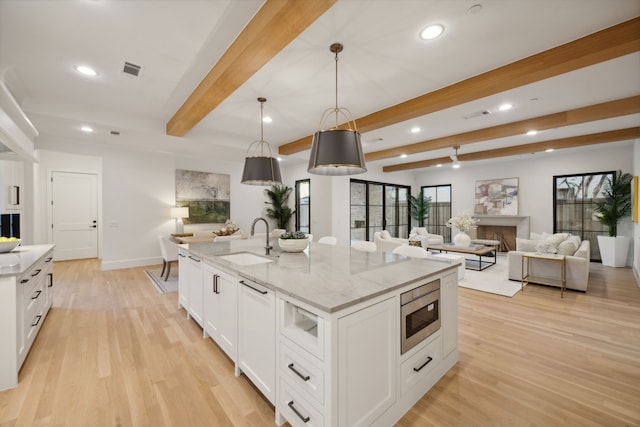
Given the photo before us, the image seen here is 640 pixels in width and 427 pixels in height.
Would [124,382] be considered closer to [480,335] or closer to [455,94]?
[480,335]

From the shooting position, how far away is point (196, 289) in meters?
2.95

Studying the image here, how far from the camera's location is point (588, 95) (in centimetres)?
341

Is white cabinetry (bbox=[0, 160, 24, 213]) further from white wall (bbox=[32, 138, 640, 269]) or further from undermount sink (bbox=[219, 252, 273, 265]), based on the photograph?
undermount sink (bbox=[219, 252, 273, 265])

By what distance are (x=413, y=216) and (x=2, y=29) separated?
10.2 metres

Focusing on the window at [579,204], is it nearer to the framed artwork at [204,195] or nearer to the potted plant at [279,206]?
the potted plant at [279,206]

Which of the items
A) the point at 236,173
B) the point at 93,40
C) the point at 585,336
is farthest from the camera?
the point at 236,173

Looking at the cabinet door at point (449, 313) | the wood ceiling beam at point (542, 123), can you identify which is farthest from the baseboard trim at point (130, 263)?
the cabinet door at point (449, 313)

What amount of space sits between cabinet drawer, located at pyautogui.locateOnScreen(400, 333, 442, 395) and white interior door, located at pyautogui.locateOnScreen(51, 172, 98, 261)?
866cm

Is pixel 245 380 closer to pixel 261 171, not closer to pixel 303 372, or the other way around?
pixel 303 372

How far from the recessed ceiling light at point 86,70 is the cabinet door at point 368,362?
349cm

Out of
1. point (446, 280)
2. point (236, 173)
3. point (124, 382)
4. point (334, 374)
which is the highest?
point (236, 173)

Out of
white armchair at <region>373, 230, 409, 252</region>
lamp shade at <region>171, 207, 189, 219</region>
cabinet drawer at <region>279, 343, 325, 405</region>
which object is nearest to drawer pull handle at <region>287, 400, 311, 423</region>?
cabinet drawer at <region>279, 343, 325, 405</region>

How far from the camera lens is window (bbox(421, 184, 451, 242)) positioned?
952cm

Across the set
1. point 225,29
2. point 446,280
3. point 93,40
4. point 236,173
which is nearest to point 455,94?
point 446,280
